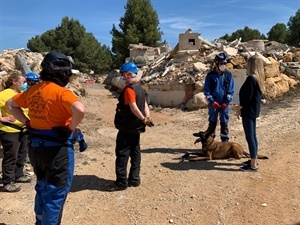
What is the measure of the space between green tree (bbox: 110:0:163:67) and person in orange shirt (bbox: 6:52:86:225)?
33540 millimetres

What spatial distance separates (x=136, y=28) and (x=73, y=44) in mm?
7495

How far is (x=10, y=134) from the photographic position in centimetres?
462

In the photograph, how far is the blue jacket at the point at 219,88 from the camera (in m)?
6.03


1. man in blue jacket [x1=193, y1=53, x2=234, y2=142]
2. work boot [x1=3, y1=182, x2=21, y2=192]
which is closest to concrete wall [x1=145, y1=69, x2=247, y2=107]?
man in blue jacket [x1=193, y1=53, x2=234, y2=142]

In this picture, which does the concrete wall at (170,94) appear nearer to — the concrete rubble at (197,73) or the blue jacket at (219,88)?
the concrete rubble at (197,73)

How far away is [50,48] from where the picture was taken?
38781 millimetres

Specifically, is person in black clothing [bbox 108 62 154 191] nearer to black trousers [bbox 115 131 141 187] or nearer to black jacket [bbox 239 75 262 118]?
black trousers [bbox 115 131 141 187]

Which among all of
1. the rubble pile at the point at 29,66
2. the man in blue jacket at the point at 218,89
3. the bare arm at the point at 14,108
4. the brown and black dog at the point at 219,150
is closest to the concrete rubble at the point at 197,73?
the rubble pile at the point at 29,66

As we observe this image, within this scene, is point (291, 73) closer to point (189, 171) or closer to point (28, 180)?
point (189, 171)

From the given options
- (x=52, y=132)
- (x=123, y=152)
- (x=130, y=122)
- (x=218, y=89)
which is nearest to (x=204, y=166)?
(x=218, y=89)

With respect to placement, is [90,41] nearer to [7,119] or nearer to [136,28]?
[136,28]

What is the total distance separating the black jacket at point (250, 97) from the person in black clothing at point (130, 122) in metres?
1.46

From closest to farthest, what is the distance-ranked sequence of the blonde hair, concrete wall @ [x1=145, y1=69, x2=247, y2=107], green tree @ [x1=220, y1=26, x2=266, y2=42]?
the blonde hair, concrete wall @ [x1=145, y1=69, x2=247, y2=107], green tree @ [x1=220, y1=26, x2=266, y2=42]

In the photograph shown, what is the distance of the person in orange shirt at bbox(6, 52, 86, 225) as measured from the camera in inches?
106
